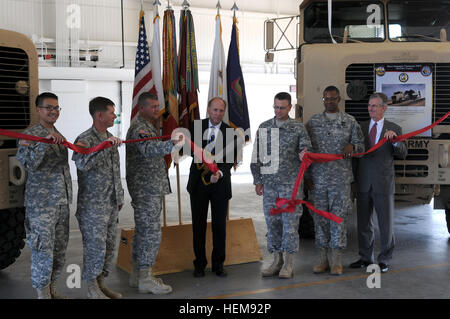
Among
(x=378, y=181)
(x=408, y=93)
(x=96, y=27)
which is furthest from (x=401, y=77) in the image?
(x=96, y=27)

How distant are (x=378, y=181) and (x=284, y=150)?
964 millimetres

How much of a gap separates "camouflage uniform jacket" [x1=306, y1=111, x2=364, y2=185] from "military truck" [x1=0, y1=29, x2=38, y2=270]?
103 inches

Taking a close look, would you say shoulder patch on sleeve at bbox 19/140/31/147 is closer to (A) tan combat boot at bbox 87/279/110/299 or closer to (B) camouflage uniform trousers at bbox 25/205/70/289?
(B) camouflage uniform trousers at bbox 25/205/70/289

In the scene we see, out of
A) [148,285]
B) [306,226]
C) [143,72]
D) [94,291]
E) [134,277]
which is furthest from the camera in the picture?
[306,226]

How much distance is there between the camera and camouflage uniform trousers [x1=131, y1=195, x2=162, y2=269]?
440 centimetres

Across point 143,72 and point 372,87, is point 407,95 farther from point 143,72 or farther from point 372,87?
point 143,72

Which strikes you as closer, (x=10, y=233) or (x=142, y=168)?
(x=142, y=168)

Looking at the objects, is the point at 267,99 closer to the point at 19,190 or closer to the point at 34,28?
the point at 34,28

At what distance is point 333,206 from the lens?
195 inches

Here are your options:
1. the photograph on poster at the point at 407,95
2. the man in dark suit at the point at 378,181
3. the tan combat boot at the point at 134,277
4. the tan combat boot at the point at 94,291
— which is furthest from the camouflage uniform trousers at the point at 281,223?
the photograph on poster at the point at 407,95

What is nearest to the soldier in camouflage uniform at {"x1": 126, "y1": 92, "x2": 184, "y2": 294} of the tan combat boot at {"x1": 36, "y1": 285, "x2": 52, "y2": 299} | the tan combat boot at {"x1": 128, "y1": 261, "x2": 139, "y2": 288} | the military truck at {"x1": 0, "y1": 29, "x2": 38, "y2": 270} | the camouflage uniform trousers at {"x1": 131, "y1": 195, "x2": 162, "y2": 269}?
the camouflage uniform trousers at {"x1": 131, "y1": 195, "x2": 162, "y2": 269}

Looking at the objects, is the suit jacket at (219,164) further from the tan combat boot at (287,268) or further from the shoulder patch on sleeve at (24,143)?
the shoulder patch on sleeve at (24,143)

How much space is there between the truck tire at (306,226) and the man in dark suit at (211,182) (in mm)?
1760
